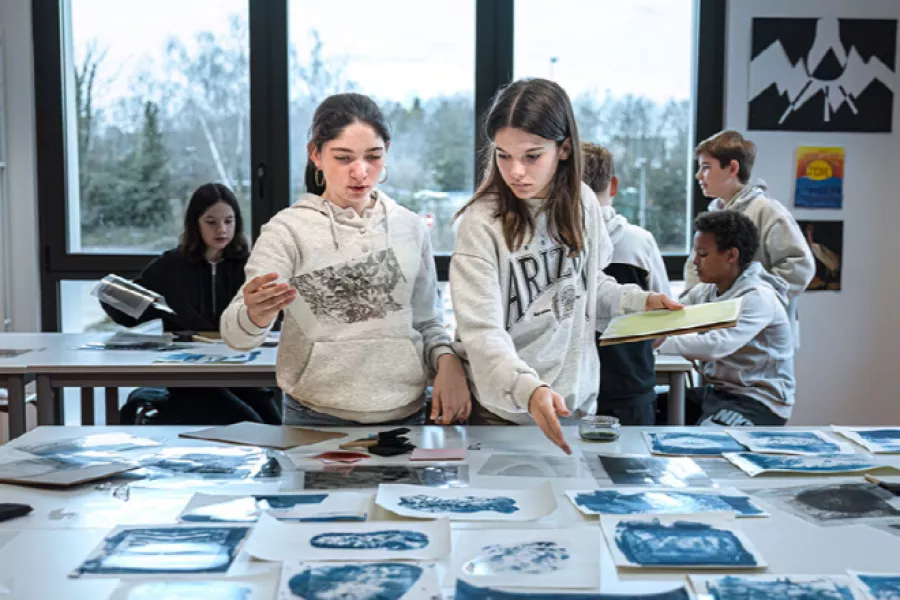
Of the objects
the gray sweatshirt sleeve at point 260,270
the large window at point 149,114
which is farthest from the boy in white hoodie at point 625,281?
the large window at point 149,114

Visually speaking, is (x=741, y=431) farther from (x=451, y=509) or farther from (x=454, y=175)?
(x=454, y=175)

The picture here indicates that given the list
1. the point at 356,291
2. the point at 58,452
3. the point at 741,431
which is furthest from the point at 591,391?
the point at 58,452

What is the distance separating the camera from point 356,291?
191 centimetres

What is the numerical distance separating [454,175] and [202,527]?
3709 millimetres

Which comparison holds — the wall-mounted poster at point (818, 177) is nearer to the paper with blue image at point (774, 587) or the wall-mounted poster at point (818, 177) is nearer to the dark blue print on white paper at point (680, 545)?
the dark blue print on white paper at point (680, 545)

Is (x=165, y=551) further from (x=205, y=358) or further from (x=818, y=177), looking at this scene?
(x=818, y=177)

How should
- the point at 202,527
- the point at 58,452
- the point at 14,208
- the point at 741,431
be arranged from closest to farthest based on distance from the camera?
the point at 202,527
the point at 58,452
the point at 741,431
the point at 14,208

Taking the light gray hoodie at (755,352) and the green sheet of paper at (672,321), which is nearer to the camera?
the green sheet of paper at (672,321)

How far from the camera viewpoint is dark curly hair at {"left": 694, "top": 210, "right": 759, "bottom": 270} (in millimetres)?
3131

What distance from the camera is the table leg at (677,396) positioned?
3.29 metres

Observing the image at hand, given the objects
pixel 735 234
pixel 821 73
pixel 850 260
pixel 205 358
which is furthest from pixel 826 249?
pixel 205 358

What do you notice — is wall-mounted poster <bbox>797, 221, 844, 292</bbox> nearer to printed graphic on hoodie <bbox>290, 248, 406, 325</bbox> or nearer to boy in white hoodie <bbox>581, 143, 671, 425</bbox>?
boy in white hoodie <bbox>581, 143, 671, 425</bbox>

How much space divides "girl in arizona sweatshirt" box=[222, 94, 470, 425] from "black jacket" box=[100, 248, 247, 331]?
1.97 m

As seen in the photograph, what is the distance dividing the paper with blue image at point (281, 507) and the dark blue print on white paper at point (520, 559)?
23 centimetres
